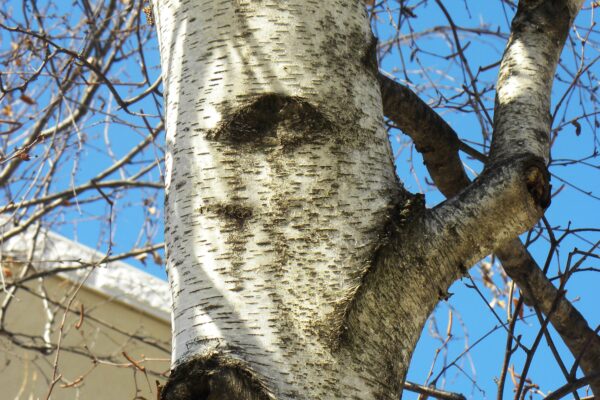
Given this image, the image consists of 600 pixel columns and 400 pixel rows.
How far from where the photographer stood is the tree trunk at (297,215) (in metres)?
1.10

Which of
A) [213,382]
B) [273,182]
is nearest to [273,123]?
[273,182]

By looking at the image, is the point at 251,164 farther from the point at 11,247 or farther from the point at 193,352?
the point at 11,247

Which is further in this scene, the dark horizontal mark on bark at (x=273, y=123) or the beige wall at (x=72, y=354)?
the beige wall at (x=72, y=354)

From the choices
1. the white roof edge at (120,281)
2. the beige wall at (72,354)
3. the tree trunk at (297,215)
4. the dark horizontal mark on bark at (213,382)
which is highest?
the white roof edge at (120,281)

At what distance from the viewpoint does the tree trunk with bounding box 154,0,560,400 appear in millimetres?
1097

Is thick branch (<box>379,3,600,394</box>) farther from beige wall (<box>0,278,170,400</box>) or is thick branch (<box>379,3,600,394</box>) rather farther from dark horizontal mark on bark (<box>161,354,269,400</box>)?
beige wall (<box>0,278,170,400</box>)

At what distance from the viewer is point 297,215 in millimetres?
1192

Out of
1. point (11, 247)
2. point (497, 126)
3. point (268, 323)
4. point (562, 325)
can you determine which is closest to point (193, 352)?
point (268, 323)

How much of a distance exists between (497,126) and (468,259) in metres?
0.51

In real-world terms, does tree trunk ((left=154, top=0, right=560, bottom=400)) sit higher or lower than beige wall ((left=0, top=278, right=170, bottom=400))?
lower

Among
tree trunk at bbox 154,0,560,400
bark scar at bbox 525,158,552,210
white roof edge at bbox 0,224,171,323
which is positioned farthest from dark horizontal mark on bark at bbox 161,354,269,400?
white roof edge at bbox 0,224,171,323

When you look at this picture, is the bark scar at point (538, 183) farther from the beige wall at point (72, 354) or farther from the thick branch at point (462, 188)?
the beige wall at point (72, 354)

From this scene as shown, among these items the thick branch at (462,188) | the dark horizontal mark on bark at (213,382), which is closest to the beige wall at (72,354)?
the thick branch at (462,188)

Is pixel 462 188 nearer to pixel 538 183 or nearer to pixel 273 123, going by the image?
pixel 538 183
